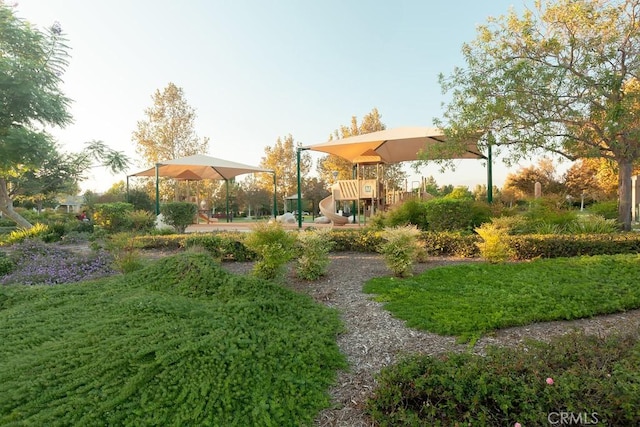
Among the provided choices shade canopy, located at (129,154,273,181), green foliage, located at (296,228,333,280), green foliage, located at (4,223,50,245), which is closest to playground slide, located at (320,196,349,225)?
shade canopy, located at (129,154,273,181)

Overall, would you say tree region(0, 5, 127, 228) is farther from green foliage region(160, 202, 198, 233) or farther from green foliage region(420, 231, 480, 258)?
green foliage region(420, 231, 480, 258)

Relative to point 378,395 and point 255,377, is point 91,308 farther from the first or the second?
point 378,395

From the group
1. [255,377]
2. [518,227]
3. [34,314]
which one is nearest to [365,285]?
[255,377]

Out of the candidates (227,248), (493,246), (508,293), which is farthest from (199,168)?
(508,293)

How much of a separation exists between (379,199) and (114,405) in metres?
10.5

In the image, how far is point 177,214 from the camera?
1043 centimetres

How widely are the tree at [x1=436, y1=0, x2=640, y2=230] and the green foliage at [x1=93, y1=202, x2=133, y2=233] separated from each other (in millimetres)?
8813

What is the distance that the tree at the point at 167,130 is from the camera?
20891 millimetres

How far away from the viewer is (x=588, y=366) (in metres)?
2.11

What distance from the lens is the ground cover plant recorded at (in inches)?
79.4

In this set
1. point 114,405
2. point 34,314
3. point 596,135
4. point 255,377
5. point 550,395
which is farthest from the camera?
point 596,135

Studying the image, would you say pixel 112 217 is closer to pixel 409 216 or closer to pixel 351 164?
pixel 409 216

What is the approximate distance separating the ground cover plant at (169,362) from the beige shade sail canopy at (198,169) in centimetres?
917

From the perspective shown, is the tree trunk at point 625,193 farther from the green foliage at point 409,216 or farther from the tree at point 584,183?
the tree at point 584,183
